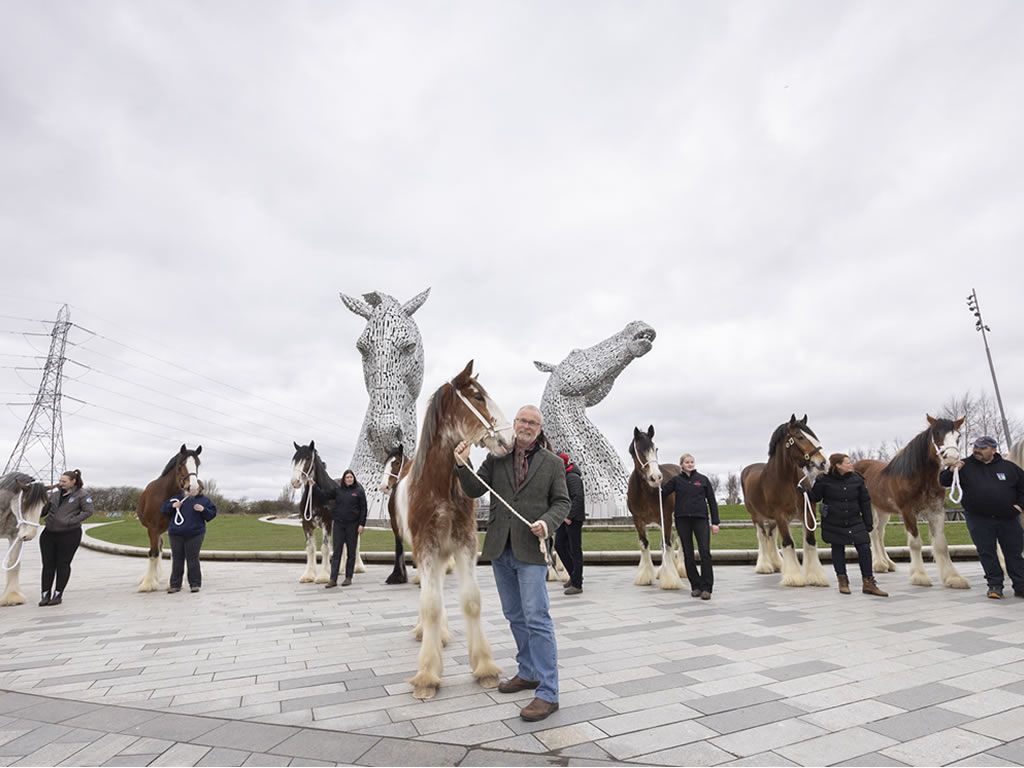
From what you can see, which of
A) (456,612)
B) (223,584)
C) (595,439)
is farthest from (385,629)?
(595,439)

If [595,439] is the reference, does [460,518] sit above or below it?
below

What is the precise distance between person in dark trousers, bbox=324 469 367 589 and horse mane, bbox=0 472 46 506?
14.1ft

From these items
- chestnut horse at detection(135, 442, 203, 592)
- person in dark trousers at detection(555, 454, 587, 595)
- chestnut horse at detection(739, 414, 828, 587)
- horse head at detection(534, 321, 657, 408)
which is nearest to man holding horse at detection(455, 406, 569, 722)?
person in dark trousers at detection(555, 454, 587, 595)

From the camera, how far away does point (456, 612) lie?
678 cm

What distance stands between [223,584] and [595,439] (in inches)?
670

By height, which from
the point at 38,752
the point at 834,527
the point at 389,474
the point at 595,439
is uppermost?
the point at 595,439

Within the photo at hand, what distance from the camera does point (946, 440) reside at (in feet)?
23.6

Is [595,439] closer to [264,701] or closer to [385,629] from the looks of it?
[385,629]

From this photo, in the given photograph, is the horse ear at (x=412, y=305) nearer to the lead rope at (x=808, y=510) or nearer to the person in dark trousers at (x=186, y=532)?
the person in dark trousers at (x=186, y=532)

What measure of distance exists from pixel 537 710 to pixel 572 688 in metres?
0.65

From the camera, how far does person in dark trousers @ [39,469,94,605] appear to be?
8172mm

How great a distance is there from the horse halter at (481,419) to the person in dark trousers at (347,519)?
5.56 meters

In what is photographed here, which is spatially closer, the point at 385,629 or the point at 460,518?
the point at 460,518

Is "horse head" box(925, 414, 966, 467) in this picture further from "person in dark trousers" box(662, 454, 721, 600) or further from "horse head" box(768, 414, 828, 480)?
"person in dark trousers" box(662, 454, 721, 600)
